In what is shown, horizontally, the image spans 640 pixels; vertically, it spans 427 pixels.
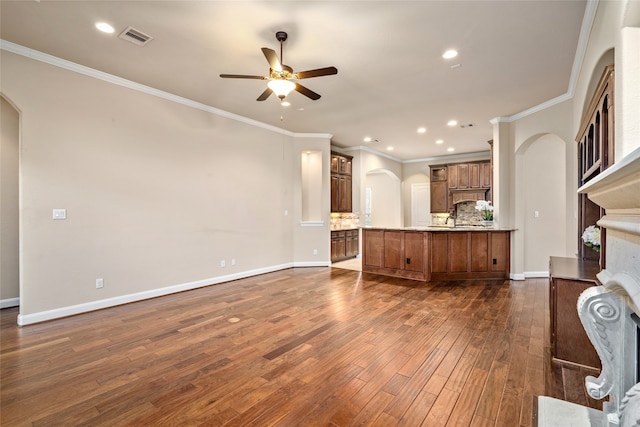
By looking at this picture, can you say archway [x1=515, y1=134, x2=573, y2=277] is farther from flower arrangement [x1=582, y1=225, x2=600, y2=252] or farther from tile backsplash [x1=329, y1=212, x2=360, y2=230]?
tile backsplash [x1=329, y1=212, x2=360, y2=230]

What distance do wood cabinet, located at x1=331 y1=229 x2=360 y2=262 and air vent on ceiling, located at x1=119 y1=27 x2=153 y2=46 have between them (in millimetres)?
5296

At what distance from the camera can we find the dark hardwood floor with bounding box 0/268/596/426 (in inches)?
74.0

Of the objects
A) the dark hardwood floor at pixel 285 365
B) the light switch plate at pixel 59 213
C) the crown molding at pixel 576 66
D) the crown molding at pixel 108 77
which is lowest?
the dark hardwood floor at pixel 285 365

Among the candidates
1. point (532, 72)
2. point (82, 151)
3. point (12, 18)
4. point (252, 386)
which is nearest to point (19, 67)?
point (12, 18)

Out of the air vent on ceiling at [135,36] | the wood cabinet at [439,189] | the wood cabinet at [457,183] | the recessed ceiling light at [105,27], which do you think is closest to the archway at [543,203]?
the wood cabinet at [457,183]

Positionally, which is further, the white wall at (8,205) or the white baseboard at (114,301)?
the white wall at (8,205)

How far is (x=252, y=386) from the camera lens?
2158 mm

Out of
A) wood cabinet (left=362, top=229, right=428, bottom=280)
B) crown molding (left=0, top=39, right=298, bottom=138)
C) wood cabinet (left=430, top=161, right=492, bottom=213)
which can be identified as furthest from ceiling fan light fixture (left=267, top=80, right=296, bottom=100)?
wood cabinet (left=430, top=161, right=492, bottom=213)

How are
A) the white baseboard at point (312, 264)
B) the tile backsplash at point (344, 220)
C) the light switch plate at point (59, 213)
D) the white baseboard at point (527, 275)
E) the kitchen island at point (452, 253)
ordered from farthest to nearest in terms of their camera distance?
the tile backsplash at point (344, 220)
the white baseboard at point (312, 264)
the white baseboard at point (527, 275)
the kitchen island at point (452, 253)
the light switch plate at point (59, 213)

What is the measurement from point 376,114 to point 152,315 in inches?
189

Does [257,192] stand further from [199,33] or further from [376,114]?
[199,33]

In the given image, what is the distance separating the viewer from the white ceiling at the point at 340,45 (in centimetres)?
266

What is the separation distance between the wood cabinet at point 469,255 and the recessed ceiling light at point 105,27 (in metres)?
5.25

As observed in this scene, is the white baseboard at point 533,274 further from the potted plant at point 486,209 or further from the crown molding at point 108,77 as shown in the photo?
the crown molding at point 108,77
